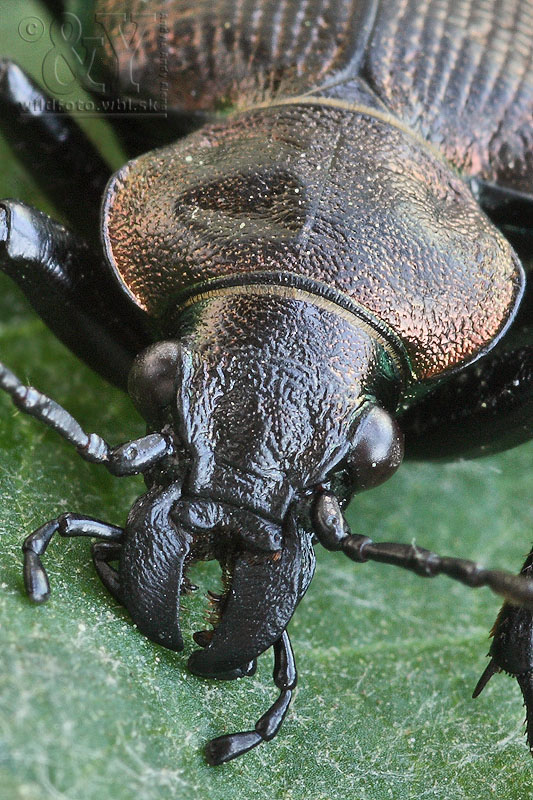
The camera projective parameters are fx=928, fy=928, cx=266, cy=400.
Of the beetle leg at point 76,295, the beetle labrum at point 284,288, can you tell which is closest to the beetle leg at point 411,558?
the beetle labrum at point 284,288

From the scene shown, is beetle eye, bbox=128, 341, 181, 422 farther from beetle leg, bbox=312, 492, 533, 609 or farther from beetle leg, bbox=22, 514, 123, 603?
beetle leg, bbox=312, 492, 533, 609

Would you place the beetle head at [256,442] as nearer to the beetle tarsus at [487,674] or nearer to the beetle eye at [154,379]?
the beetle eye at [154,379]

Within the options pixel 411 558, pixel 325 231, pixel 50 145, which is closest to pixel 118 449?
pixel 411 558

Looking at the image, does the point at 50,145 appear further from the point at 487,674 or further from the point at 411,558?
the point at 487,674

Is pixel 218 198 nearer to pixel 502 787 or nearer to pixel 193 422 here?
pixel 193 422

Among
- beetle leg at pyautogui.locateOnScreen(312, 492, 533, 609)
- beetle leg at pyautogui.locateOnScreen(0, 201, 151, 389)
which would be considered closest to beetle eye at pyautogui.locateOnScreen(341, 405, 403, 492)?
beetle leg at pyautogui.locateOnScreen(312, 492, 533, 609)

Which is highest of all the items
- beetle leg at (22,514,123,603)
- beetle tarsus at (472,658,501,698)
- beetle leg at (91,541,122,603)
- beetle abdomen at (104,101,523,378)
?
beetle abdomen at (104,101,523,378)

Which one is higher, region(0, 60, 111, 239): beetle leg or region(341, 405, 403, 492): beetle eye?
region(0, 60, 111, 239): beetle leg
